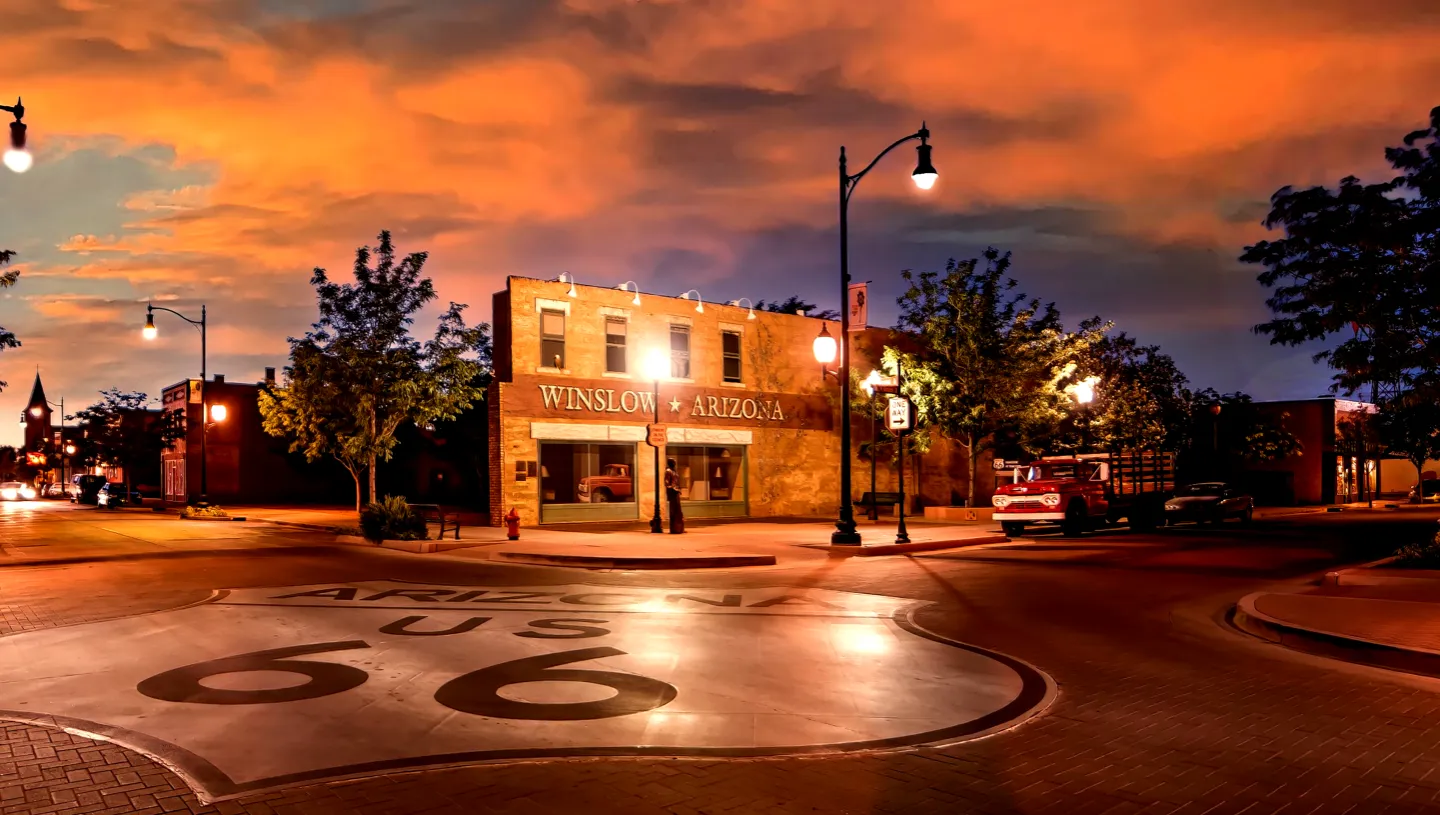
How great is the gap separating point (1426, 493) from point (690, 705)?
67.2 m

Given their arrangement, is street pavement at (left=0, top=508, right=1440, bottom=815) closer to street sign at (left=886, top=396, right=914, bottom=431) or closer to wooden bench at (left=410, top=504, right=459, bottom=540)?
wooden bench at (left=410, top=504, right=459, bottom=540)

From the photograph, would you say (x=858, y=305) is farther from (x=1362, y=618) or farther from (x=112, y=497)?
(x=112, y=497)

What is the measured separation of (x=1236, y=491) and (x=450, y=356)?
26768 millimetres

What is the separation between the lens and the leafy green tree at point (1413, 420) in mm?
17742

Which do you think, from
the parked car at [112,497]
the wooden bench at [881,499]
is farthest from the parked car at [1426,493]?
the parked car at [112,497]

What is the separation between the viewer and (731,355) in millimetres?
35844

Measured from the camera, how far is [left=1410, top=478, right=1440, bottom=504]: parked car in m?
54.4

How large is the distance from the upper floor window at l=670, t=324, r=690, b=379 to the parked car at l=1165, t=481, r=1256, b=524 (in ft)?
53.4

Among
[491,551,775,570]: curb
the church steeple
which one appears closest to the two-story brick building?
[491,551,775,570]: curb

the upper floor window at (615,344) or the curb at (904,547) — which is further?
the upper floor window at (615,344)

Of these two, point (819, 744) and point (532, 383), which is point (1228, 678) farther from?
point (532, 383)

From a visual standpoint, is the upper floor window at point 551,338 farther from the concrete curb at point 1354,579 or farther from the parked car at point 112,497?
the parked car at point 112,497

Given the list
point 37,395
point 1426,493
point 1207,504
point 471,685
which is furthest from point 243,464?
point 37,395

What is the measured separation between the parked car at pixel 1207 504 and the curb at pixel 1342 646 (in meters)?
21.7
